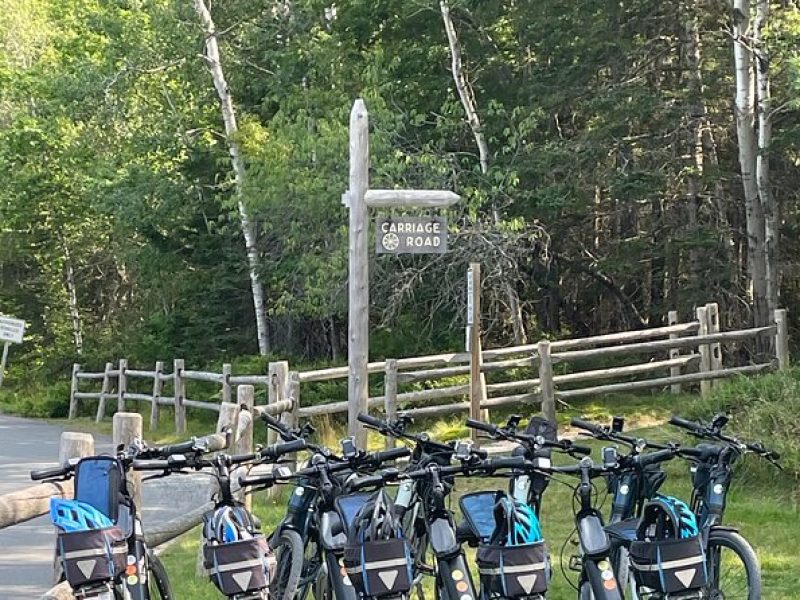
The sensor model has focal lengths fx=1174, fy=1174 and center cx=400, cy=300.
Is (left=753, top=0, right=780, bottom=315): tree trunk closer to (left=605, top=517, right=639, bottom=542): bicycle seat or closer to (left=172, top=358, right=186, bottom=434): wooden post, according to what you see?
(left=172, top=358, right=186, bottom=434): wooden post

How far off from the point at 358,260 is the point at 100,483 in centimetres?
532

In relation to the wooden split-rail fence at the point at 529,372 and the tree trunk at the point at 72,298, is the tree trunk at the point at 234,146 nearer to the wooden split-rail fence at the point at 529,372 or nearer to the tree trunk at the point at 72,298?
the wooden split-rail fence at the point at 529,372

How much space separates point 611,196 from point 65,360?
52.8 feet

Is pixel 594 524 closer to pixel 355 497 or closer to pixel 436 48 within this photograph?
pixel 355 497

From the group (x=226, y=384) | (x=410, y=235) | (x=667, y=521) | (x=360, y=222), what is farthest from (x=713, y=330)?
(x=667, y=521)

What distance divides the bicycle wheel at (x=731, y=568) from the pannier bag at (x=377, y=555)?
5.28ft

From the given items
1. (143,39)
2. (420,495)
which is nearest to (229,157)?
(143,39)

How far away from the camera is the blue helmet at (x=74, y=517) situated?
438 cm

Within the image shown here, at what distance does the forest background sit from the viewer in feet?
59.5

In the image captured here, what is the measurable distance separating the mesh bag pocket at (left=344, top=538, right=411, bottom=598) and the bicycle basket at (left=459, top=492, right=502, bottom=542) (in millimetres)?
622

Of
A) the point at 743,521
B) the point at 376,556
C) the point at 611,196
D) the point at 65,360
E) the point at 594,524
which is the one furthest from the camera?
the point at 65,360

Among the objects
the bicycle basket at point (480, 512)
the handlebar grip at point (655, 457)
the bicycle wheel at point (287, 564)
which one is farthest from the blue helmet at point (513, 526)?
the bicycle wheel at point (287, 564)

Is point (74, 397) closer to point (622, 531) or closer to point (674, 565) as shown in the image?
point (622, 531)

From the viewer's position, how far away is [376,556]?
4.48 m
